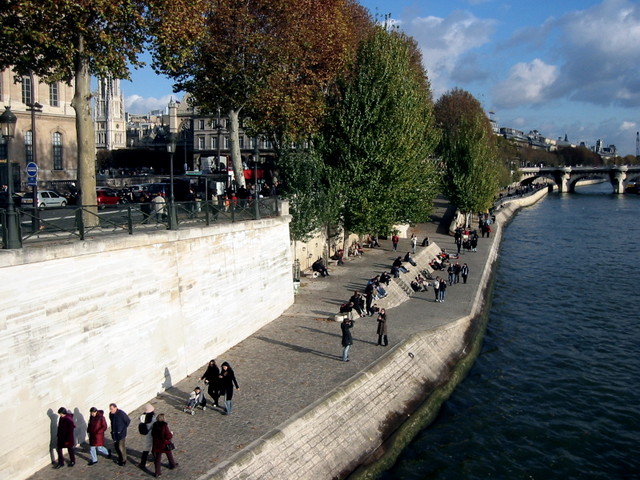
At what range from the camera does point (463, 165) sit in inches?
2009

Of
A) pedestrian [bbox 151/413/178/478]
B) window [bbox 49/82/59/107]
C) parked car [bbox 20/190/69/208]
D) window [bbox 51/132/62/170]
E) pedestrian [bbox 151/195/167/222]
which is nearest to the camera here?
pedestrian [bbox 151/413/178/478]

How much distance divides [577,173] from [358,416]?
12753 cm

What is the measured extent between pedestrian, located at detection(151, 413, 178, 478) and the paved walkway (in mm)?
247

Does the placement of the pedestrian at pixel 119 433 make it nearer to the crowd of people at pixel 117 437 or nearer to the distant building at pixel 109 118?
the crowd of people at pixel 117 437

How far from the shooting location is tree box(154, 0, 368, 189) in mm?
25656

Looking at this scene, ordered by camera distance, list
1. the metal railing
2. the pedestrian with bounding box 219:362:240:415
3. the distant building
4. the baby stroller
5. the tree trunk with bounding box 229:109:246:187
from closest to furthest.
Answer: the metal railing
the pedestrian with bounding box 219:362:240:415
the baby stroller
the tree trunk with bounding box 229:109:246:187
the distant building

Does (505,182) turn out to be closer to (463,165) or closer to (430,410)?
(463,165)

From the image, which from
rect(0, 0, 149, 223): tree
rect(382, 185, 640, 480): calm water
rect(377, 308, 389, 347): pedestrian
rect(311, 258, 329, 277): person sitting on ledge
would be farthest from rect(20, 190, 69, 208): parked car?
rect(382, 185, 640, 480): calm water

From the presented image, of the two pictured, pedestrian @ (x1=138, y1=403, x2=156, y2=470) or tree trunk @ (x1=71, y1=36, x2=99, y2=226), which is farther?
tree trunk @ (x1=71, y1=36, x2=99, y2=226)

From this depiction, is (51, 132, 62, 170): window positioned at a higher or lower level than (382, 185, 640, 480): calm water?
higher

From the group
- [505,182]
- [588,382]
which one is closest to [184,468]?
[588,382]

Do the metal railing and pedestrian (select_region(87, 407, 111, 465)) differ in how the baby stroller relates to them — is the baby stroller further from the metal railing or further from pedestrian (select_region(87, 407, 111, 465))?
the metal railing

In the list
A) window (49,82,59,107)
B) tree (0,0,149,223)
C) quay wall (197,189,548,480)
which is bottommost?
quay wall (197,189,548,480)

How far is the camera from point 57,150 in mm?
44250
